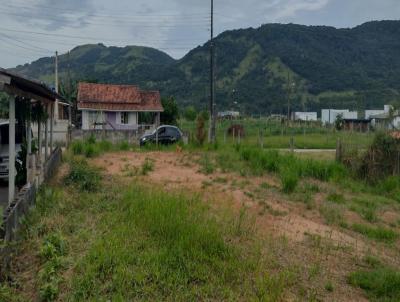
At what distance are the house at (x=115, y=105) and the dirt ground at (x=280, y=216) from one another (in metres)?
22.4

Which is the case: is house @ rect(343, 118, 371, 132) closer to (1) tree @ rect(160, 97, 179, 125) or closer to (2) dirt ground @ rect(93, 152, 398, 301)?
(1) tree @ rect(160, 97, 179, 125)

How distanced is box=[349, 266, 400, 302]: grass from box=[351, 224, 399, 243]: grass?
7.15ft

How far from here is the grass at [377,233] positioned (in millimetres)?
7605

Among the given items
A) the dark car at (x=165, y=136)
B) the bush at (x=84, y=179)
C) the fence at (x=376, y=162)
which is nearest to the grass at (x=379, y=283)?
the bush at (x=84, y=179)

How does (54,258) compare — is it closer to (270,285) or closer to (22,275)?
(22,275)

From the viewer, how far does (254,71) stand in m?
97.4

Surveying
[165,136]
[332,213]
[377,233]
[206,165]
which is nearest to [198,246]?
[377,233]

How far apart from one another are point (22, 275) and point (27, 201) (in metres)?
1.81

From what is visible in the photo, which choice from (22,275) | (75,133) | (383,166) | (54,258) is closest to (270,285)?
(54,258)

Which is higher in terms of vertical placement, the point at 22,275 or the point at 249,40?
the point at 249,40

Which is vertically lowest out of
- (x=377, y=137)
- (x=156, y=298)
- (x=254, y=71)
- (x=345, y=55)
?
(x=156, y=298)

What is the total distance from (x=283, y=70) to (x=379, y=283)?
3724 inches

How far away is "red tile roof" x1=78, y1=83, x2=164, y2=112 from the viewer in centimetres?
3553

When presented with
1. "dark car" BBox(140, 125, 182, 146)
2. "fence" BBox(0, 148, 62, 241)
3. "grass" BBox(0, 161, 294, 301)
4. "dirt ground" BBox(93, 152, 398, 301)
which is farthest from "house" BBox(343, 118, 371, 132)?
"fence" BBox(0, 148, 62, 241)
